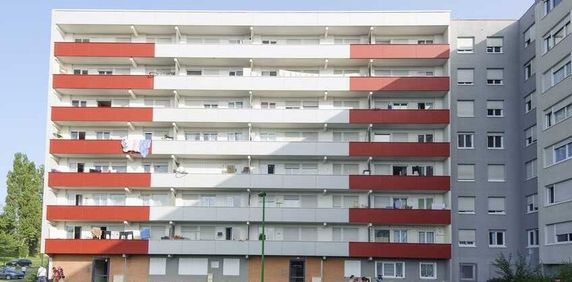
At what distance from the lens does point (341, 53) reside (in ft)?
213

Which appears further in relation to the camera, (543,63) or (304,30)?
(304,30)

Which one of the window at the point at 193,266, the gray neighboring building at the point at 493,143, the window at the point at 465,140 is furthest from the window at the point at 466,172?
the window at the point at 193,266

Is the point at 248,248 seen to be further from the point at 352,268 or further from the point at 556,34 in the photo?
the point at 556,34

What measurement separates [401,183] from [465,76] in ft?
36.4

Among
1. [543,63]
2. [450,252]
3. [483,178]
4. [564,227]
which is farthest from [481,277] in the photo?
[543,63]

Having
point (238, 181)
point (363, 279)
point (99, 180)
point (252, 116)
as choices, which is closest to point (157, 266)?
point (99, 180)

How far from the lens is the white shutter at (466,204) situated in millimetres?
64312

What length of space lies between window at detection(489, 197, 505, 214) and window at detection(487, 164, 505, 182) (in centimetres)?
157

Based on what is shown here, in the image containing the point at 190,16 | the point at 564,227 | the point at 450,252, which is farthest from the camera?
the point at 190,16

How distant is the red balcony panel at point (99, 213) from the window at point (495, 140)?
28.7 m

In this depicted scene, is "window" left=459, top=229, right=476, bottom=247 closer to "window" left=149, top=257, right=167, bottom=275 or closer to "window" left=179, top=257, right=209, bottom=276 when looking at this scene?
"window" left=179, top=257, right=209, bottom=276

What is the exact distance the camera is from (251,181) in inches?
2494

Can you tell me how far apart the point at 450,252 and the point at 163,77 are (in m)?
27.4

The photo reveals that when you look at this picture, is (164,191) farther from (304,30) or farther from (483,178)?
(483,178)
